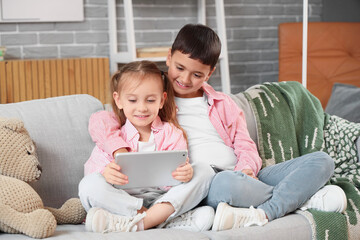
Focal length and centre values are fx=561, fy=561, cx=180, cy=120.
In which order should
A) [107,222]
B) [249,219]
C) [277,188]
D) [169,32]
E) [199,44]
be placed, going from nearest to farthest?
[107,222]
[249,219]
[277,188]
[199,44]
[169,32]

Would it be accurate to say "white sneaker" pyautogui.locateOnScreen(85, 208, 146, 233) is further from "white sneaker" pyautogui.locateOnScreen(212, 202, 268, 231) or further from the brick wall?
the brick wall

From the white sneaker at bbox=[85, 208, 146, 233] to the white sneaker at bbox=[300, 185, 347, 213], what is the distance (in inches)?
23.2

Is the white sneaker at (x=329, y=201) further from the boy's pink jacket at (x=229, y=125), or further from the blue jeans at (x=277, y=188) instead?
the boy's pink jacket at (x=229, y=125)

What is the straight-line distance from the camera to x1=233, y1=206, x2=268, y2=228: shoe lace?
5.66ft

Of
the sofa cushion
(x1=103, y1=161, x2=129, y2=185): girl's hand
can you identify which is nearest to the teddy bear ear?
the sofa cushion

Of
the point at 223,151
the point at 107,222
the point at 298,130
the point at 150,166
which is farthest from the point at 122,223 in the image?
the point at 298,130

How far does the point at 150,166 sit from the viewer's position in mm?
1670

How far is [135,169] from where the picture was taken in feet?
5.48

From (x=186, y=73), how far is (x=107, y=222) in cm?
62

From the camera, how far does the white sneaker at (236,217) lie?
1699 millimetres

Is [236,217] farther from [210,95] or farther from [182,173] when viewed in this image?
[210,95]

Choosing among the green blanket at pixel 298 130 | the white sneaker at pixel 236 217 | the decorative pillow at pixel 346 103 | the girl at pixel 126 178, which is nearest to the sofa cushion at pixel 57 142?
the girl at pixel 126 178

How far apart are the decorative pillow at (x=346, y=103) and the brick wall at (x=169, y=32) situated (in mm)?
1284

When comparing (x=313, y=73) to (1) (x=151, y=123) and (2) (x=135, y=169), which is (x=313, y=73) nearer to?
(1) (x=151, y=123)
